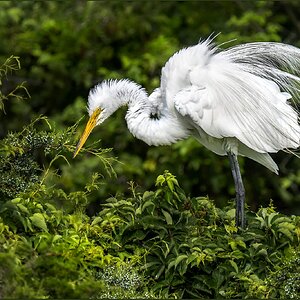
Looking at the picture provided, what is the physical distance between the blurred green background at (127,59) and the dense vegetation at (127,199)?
1cm

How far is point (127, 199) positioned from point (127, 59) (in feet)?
11.0

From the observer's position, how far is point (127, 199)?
5090 mm

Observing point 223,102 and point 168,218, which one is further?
point 223,102

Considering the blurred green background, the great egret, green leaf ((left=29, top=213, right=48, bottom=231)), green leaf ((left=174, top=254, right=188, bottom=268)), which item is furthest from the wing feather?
the blurred green background

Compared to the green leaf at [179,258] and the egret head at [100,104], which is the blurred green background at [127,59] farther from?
the green leaf at [179,258]

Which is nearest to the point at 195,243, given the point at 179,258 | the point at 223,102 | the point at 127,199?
the point at 179,258

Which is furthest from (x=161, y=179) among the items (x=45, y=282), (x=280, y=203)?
(x=280, y=203)

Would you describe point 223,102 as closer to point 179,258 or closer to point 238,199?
point 238,199

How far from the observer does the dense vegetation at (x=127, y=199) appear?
4328 mm

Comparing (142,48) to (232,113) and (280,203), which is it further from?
(232,113)

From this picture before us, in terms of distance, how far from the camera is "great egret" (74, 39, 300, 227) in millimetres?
5230

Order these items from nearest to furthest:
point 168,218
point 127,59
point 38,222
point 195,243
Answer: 1. point 38,222
2. point 195,243
3. point 168,218
4. point 127,59

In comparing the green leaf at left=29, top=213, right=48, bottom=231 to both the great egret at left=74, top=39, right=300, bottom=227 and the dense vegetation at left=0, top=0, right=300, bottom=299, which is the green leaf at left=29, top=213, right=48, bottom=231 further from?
the great egret at left=74, top=39, right=300, bottom=227

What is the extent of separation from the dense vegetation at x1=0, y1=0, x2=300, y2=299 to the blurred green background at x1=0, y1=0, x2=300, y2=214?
0.04 feet
